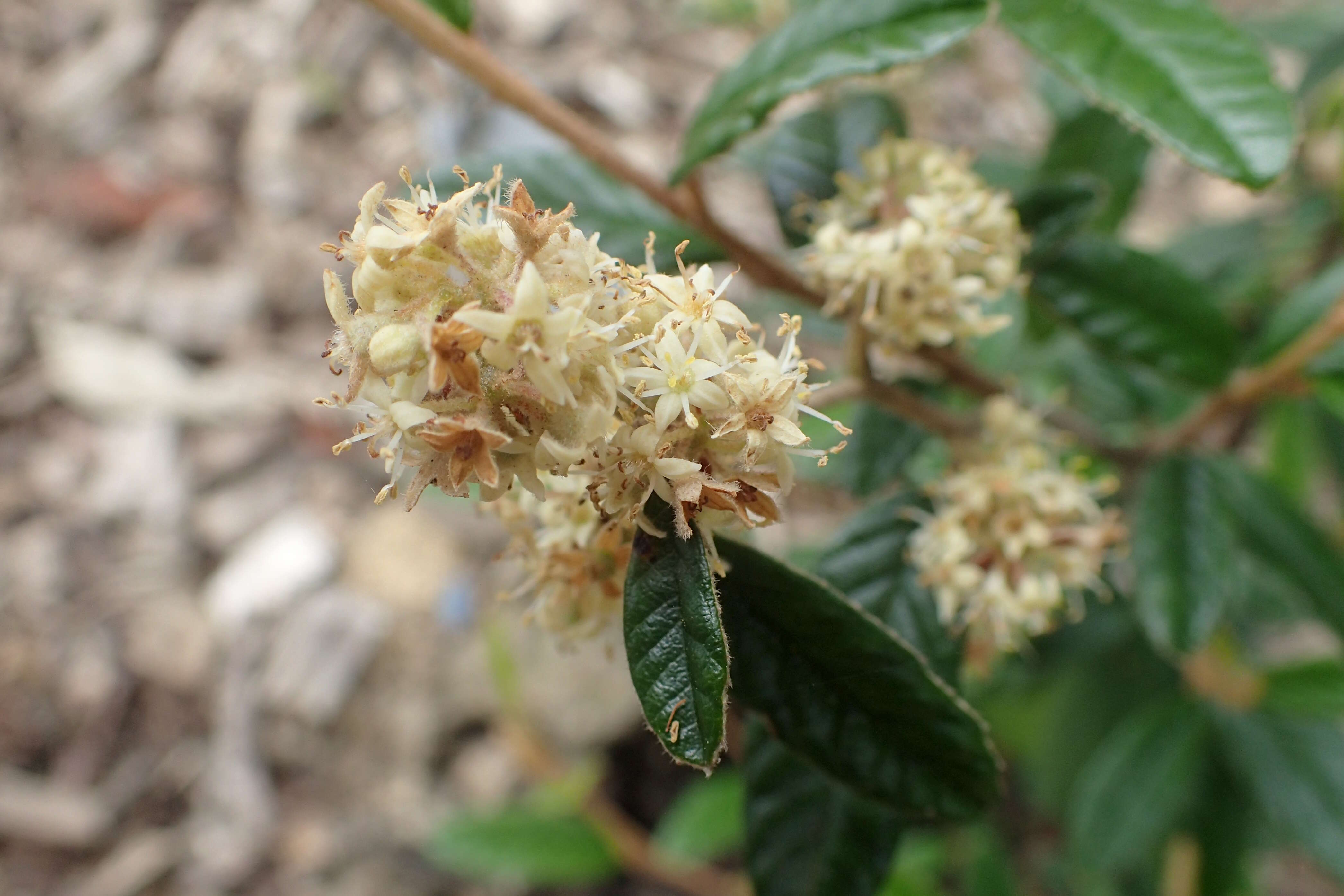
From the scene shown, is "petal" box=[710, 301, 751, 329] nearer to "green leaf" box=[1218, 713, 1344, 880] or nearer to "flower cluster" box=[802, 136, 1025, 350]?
"flower cluster" box=[802, 136, 1025, 350]

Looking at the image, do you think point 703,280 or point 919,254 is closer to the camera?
point 703,280

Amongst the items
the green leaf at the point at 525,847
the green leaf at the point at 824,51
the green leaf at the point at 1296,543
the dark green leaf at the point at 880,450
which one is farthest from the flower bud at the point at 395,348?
the green leaf at the point at 525,847

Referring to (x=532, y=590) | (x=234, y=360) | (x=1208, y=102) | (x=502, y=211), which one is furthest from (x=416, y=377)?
(x=234, y=360)

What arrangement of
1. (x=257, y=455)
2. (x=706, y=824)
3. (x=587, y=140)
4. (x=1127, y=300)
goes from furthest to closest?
(x=257, y=455)
(x=706, y=824)
(x=1127, y=300)
(x=587, y=140)

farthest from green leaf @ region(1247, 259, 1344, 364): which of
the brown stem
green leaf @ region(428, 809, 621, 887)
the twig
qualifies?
green leaf @ region(428, 809, 621, 887)

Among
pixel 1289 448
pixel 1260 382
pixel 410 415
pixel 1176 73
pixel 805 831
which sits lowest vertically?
pixel 1289 448

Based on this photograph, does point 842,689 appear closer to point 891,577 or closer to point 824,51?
point 891,577

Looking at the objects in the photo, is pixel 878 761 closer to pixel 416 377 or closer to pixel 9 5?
pixel 416 377

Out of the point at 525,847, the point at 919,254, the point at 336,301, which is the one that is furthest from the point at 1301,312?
the point at 525,847

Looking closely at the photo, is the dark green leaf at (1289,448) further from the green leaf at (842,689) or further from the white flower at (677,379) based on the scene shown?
the white flower at (677,379)
